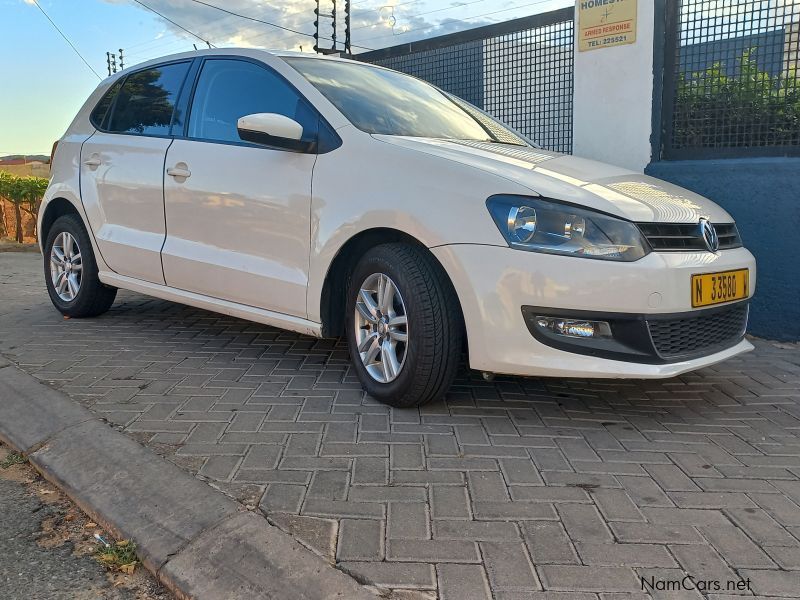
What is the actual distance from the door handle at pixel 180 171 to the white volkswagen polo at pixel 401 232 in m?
0.02

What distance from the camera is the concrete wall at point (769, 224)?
4910mm

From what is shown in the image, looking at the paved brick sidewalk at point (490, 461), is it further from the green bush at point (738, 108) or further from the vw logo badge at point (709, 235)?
the green bush at point (738, 108)

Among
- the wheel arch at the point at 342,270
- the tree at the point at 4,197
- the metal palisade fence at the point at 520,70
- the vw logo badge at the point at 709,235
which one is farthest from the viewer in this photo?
the tree at the point at 4,197

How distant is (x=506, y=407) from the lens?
3414 mm

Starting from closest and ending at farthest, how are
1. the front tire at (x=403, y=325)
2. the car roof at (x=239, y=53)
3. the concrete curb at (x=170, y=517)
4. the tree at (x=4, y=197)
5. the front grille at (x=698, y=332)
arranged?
the concrete curb at (x=170, y=517)
the front grille at (x=698, y=332)
the front tire at (x=403, y=325)
the car roof at (x=239, y=53)
the tree at (x=4, y=197)

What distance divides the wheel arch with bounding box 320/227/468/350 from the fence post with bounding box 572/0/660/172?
10.5 ft

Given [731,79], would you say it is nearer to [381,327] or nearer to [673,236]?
[673,236]

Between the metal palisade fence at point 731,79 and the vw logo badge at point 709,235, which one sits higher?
the metal palisade fence at point 731,79

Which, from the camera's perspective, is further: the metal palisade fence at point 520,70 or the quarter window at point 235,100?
the metal palisade fence at point 520,70

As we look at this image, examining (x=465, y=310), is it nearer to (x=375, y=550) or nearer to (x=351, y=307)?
(x=351, y=307)

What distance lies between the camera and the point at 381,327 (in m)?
3.34

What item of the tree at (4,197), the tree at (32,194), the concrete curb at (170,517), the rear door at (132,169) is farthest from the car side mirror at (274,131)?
the tree at (4,197)

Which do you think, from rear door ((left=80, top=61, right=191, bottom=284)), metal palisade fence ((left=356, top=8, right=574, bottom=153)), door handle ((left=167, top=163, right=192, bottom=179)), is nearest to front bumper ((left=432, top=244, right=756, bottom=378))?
door handle ((left=167, top=163, right=192, bottom=179))

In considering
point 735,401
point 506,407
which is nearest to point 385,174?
point 506,407
